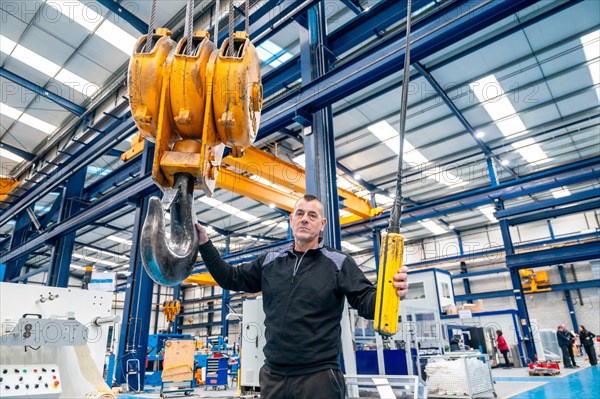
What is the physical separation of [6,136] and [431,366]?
36.9 feet

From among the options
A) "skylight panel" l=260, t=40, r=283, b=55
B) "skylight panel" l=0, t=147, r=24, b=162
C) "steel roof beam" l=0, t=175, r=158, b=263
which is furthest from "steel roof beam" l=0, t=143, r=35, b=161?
"skylight panel" l=260, t=40, r=283, b=55

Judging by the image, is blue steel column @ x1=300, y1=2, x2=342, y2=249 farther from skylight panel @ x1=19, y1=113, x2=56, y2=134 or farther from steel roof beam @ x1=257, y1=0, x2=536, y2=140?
skylight panel @ x1=19, y1=113, x2=56, y2=134

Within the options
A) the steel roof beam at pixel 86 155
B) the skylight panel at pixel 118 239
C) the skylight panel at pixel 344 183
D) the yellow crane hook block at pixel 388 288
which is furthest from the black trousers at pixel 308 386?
the skylight panel at pixel 118 239

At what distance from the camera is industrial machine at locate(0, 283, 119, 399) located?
1540mm

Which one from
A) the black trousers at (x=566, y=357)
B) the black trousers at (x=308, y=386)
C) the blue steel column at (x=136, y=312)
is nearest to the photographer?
the black trousers at (x=308, y=386)

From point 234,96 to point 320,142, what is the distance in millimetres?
3472

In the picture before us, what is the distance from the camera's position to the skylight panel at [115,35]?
22.5ft

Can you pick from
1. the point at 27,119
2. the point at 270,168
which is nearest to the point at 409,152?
the point at 270,168

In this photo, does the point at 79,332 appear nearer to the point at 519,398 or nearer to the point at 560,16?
the point at 519,398

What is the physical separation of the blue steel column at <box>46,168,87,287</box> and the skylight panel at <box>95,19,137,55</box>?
374cm

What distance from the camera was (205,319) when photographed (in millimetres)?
24031

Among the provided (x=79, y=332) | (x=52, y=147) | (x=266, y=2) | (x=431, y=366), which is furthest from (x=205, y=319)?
(x=79, y=332)

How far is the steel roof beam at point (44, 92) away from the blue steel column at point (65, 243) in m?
1.66

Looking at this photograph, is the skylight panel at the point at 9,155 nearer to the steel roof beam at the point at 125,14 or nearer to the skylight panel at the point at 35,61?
the skylight panel at the point at 35,61
